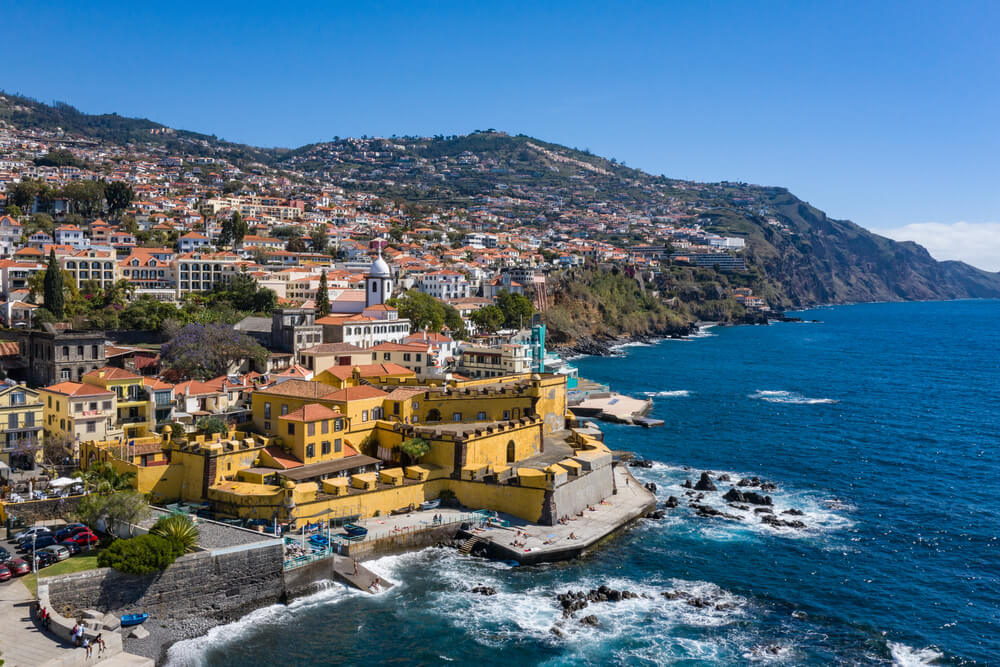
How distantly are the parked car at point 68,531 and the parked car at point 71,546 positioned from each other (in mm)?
321

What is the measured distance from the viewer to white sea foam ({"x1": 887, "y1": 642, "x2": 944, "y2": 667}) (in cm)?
2545

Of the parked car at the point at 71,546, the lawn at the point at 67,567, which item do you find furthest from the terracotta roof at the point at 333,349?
the lawn at the point at 67,567

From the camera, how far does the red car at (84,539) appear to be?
2691 centimetres

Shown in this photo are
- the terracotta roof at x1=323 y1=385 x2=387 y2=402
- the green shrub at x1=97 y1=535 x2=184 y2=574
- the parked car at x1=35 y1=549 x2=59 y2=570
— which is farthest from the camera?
the terracotta roof at x1=323 y1=385 x2=387 y2=402

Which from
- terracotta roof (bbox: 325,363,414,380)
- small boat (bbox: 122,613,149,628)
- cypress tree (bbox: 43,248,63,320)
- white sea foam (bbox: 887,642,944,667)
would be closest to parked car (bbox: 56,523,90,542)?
small boat (bbox: 122,613,149,628)

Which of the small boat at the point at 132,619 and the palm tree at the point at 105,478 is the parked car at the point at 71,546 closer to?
the small boat at the point at 132,619

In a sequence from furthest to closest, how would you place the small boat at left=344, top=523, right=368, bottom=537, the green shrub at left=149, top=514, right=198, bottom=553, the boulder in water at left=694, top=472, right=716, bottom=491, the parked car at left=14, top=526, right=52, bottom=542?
the boulder in water at left=694, top=472, right=716, bottom=491 < the small boat at left=344, top=523, right=368, bottom=537 < the parked car at left=14, top=526, right=52, bottom=542 < the green shrub at left=149, top=514, right=198, bottom=553

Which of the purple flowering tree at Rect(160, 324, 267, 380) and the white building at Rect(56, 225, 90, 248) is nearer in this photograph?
the purple flowering tree at Rect(160, 324, 267, 380)

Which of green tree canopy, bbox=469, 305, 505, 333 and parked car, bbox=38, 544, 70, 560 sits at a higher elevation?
green tree canopy, bbox=469, 305, 505, 333

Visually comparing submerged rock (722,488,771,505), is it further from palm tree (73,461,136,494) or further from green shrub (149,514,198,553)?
palm tree (73,461,136,494)

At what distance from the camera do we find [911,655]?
85.1 ft

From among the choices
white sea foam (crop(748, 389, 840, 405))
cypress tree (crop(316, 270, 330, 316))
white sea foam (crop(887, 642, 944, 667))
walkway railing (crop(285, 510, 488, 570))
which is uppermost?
cypress tree (crop(316, 270, 330, 316))

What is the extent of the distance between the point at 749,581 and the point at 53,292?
168ft

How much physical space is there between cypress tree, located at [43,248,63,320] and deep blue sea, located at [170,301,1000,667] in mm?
38902
